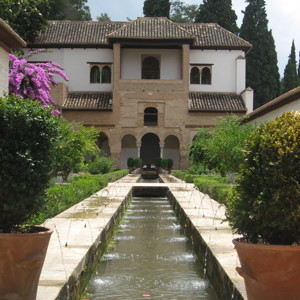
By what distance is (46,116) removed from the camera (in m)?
3.86

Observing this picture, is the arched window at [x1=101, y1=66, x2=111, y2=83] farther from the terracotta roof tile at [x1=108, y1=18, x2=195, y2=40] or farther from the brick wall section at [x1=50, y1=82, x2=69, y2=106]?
the brick wall section at [x1=50, y1=82, x2=69, y2=106]

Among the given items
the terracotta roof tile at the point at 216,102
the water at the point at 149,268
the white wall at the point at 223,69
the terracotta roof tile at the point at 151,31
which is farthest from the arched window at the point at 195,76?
the water at the point at 149,268

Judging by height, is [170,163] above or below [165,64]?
below

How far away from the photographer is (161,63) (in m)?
31.6

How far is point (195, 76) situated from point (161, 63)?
3.43 m

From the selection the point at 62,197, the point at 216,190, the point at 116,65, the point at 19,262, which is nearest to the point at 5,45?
the point at 62,197

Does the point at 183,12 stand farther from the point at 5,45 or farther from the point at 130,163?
the point at 5,45

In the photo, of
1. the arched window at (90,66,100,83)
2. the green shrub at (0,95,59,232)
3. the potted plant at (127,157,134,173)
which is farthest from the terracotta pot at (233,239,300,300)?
the arched window at (90,66,100,83)

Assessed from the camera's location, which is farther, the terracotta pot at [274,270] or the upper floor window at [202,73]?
the upper floor window at [202,73]

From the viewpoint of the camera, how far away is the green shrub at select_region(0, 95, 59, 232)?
364 centimetres

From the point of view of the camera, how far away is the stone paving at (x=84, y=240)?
4.20 m

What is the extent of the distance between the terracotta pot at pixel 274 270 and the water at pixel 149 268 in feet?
6.02

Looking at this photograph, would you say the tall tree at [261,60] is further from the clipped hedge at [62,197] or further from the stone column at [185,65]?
the clipped hedge at [62,197]

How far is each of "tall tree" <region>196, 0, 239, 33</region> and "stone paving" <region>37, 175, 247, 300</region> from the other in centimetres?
2982
